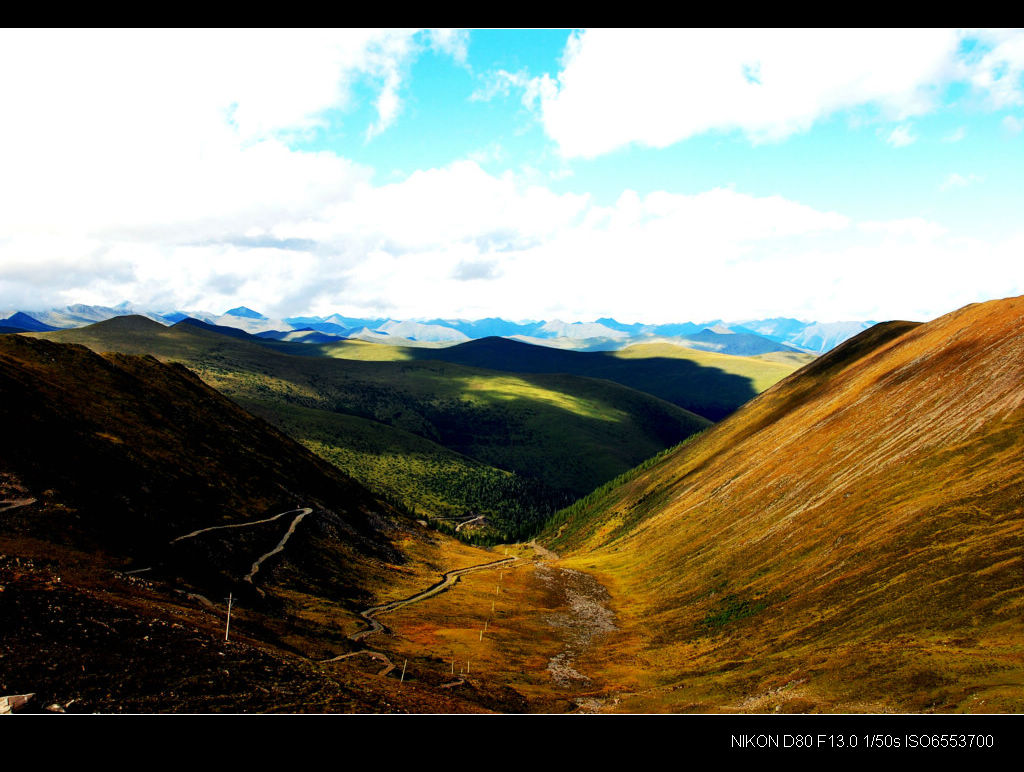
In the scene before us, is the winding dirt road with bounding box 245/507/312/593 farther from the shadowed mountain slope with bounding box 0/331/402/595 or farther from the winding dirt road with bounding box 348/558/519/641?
the winding dirt road with bounding box 348/558/519/641

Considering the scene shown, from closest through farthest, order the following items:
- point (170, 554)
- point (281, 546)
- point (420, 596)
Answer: point (170, 554)
point (281, 546)
point (420, 596)

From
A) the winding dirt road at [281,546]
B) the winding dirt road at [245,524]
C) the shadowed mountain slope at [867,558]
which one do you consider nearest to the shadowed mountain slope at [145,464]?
the winding dirt road at [245,524]

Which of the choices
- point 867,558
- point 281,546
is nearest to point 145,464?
point 281,546

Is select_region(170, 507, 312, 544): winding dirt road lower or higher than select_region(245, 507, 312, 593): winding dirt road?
higher

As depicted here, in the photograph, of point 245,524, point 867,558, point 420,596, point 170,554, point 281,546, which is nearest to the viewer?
point 867,558

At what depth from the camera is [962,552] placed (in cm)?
7462

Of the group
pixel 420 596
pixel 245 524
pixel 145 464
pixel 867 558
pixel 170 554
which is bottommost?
pixel 420 596

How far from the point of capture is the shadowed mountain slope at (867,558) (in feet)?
195

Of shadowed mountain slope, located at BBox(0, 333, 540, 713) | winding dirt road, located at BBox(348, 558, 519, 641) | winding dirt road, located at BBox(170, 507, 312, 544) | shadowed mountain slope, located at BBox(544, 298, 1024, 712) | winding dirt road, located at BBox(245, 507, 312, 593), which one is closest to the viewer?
shadowed mountain slope, located at BBox(0, 333, 540, 713)

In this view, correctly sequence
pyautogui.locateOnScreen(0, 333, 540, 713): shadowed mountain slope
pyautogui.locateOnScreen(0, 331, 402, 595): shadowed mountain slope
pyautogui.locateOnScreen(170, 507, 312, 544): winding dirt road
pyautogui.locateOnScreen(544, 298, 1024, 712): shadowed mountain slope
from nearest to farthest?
pyautogui.locateOnScreen(0, 333, 540, 713): shadowed mountain slope
pyautogui.locateOnScreen(544, 298, 1024, 712): shadowed mountain slope
pyautogui.locateOnScreen(0, 331, 402, 595): shadowed mountain slope
pyautogui.locateOnScreen(170, 507, 312, 544): winding dirt road

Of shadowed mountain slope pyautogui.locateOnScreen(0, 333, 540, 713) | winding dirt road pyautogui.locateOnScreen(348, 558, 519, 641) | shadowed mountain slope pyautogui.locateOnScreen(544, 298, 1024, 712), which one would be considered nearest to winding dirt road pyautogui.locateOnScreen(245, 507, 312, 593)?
shadowed mountain slope pyautogui.locateOnScreen(0, 333, 540, 713)

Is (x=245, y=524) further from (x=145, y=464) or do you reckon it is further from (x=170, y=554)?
(x=170, y=554)

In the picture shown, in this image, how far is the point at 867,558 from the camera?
285 ft

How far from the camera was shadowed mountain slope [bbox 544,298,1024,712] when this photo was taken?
5947cm
